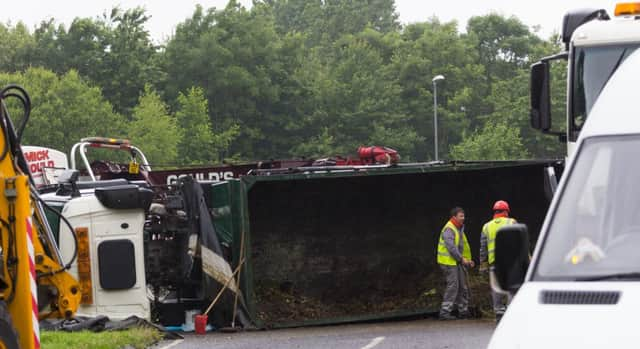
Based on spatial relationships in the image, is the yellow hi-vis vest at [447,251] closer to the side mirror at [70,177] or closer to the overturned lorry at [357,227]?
the overturned lorry at [357,227]

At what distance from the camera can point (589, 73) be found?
46.0 ft

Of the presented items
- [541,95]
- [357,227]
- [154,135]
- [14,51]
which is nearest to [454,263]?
[357,227]

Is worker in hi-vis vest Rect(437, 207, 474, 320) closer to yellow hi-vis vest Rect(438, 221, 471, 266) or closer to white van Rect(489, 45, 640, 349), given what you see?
yellow hi-vis vest Rect(438, 221, 471, 266)

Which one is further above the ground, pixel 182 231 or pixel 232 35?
pixel 232 35

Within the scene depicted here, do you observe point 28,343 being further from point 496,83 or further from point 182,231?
point 496,83

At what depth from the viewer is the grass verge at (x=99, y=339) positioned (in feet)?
49.8

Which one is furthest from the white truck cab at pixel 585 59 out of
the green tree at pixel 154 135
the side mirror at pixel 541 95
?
the green tree at pixel 154 135

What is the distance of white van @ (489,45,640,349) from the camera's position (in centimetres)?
623

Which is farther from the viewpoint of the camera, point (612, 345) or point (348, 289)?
point (348, 289)

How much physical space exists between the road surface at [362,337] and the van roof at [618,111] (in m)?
8.12

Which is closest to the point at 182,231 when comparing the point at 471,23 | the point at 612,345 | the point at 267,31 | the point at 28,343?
the point at 28,343

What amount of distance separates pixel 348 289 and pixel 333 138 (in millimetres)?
80049

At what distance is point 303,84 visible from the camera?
100 meters

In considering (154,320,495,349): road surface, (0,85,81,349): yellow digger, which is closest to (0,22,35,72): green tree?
(154,320,495,349): road surface
